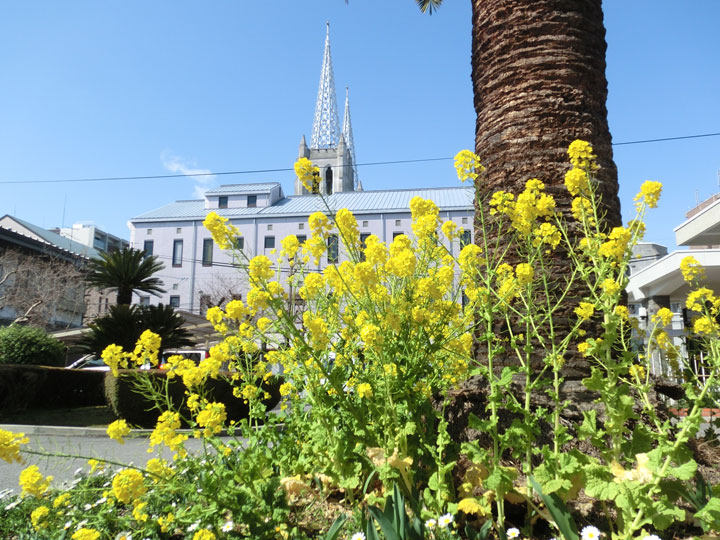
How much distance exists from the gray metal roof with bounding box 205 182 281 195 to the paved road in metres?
33.3

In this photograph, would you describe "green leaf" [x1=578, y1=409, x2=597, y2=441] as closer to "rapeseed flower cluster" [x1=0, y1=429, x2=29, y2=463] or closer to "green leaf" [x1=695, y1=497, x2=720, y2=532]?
"green leaf" [x1=695, y1=497, x2=720, y2=532]

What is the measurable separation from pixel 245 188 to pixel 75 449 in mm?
36396

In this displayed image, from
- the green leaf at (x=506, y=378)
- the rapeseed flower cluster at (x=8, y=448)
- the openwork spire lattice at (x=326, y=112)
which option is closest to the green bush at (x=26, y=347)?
the rapeseed flower cluster at (x=8, y=448)

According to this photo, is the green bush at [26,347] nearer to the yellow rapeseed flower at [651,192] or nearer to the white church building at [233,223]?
the yellow rapeseed flower at [651,192]

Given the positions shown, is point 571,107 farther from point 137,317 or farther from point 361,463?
point 137,317

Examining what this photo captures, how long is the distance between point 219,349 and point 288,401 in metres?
0.67

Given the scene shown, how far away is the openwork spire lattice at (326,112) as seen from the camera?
239 feet

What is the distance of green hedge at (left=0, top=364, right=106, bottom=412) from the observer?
31.2 feet

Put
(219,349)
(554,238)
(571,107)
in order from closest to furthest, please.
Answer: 1. (554,238)
2. (219,349)
3. (571,107)

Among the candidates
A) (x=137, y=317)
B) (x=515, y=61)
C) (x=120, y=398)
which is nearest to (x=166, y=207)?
(x=137, y=317)

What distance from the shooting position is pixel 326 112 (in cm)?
7431

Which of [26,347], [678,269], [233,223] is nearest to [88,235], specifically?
[233,223]

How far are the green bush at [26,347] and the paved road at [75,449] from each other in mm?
3254

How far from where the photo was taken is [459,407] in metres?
3.04
